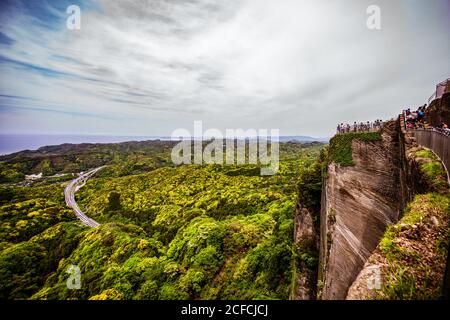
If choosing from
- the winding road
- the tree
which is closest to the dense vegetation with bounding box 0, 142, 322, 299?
the tree

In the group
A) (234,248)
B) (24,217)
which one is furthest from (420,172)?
(24,217)

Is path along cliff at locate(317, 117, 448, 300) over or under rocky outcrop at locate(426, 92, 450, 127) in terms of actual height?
under

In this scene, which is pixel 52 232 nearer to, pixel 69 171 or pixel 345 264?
pixel 345 264

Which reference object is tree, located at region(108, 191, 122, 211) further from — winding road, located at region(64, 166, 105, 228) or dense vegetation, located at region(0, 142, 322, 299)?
winding road, located at region(64, 166, 105, 228)

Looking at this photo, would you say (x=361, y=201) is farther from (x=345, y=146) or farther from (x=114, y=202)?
(x=114, y=202)

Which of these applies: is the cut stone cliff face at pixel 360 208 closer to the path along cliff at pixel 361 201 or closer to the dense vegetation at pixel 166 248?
the path along cliff at pixel 361 201
